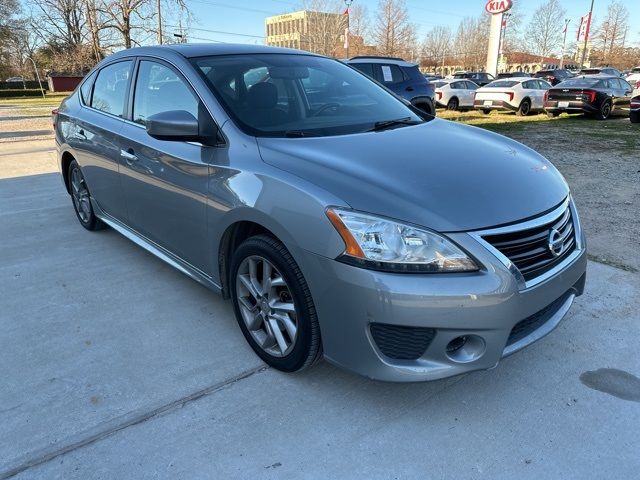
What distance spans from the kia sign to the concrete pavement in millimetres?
26195

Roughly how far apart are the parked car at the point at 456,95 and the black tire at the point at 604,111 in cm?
548

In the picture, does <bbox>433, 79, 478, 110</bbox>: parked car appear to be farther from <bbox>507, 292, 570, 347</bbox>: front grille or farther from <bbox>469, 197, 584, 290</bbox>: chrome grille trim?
<bbox>507, 292, 570, 347</bbox>: front grille

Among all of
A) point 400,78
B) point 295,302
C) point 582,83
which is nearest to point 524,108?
point 582,83

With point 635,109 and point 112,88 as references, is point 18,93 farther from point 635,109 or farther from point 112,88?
point 112,88

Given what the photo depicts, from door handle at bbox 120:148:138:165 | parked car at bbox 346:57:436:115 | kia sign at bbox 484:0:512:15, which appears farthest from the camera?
kia sign at bbox 484:0:512:15

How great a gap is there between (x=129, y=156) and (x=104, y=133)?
552mm

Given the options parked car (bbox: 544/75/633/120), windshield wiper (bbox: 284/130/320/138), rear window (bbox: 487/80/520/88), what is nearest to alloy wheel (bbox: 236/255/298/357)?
windshield wiper (bbox: 284/130/320/138)

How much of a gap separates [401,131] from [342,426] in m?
1.70

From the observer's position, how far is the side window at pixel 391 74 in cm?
1073

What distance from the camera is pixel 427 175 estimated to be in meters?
2.36

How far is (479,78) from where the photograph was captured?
31.7 metres

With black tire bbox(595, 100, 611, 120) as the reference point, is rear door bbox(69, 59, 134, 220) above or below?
above

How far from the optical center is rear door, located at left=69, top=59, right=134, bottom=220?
3783 mm

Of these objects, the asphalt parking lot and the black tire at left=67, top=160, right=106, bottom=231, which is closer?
the asphalt parking lot
